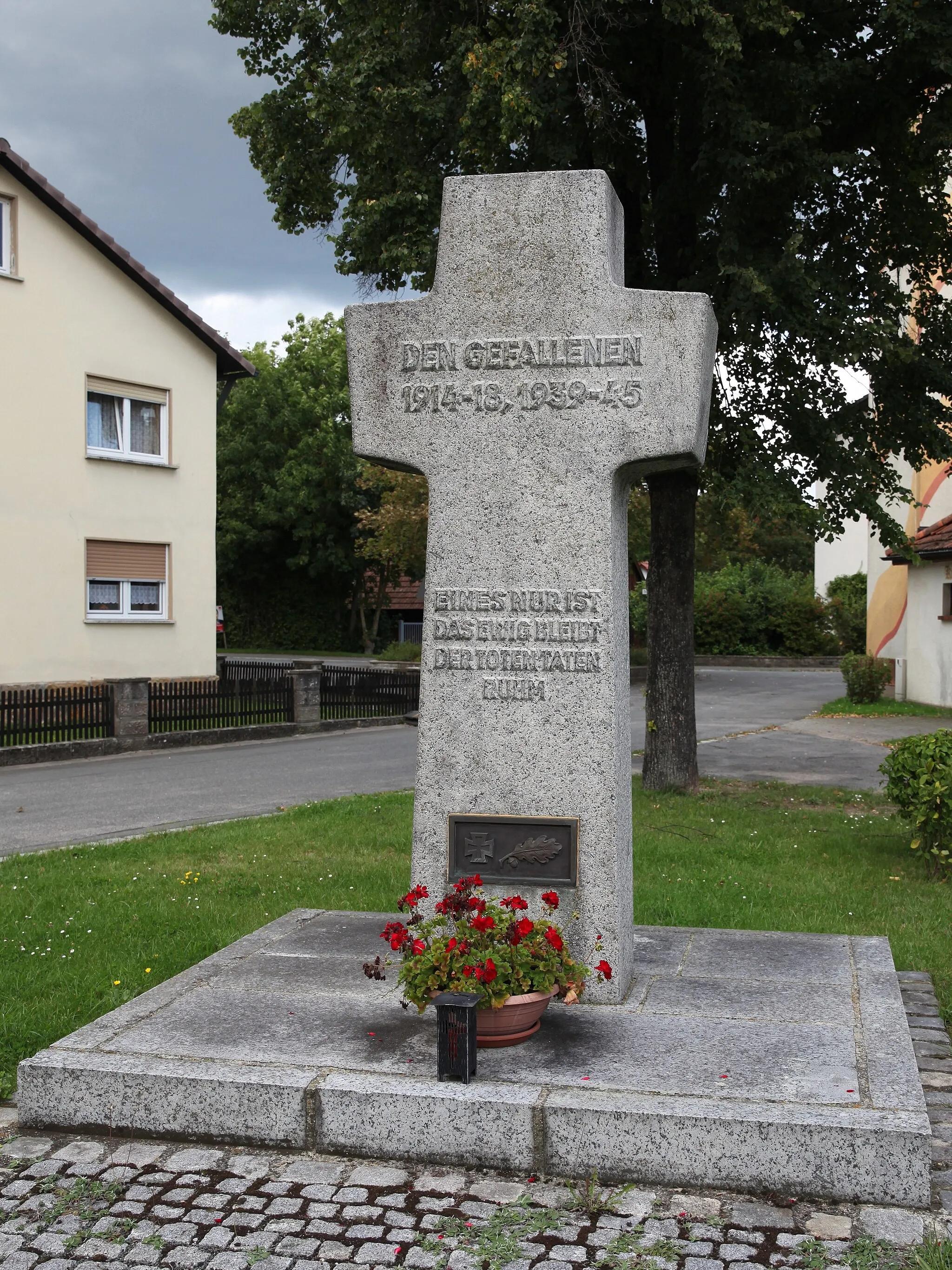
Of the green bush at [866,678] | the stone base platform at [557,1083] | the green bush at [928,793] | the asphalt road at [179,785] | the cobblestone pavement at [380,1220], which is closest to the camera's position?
the cobblestone pavement at [380,1220]

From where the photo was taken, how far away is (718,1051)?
14.0ft

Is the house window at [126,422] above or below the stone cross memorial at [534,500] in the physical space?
above

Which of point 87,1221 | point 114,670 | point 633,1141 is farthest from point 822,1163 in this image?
point 114,670

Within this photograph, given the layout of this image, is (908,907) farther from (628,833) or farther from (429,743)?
(429,743)

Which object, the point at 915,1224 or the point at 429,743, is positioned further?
the point at 429,743

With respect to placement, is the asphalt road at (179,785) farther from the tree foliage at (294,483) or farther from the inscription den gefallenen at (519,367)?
the tree foliage at (294,483)

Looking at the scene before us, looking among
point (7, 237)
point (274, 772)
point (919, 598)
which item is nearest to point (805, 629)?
point (919, 598)

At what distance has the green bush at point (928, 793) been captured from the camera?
8.08 meters

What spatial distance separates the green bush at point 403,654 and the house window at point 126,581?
14.0m

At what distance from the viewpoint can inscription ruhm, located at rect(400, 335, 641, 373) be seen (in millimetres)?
5020

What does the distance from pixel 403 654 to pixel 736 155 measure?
27825mm

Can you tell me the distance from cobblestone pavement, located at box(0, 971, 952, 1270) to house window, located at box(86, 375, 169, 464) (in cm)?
1861

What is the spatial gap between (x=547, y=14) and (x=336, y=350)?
3803cm

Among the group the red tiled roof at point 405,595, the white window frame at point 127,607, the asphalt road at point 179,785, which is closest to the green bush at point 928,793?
the asphalt road at point 179,785
